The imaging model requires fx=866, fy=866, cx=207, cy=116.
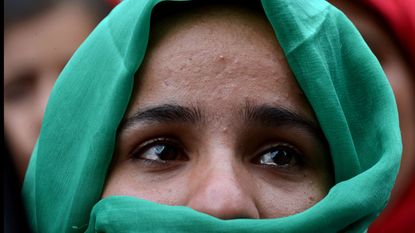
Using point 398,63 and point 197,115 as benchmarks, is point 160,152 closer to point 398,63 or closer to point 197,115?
point 197,115

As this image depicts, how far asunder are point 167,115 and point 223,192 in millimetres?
239

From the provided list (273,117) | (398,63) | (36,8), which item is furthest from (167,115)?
(36,8)

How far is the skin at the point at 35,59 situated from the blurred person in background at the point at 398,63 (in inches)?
38.8

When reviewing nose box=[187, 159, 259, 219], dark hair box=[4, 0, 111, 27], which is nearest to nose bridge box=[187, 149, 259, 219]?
nose box=[187, 159, 259, 219]

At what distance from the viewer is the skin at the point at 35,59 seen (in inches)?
125

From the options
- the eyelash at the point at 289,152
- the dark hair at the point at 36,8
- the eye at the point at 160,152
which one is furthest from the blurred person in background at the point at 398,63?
the eye at the point at 160,152

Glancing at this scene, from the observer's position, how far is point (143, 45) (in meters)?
1.96

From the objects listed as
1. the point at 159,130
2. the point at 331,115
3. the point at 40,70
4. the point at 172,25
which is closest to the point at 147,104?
the point at 159,130

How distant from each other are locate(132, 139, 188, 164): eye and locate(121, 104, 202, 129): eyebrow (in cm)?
6

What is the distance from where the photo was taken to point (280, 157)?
6.51 feet

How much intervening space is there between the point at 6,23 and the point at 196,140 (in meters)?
1.61

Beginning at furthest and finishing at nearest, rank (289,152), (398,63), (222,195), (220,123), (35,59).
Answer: (35,59)
(398,63)
(289,152)
(220,123)
(222,195)

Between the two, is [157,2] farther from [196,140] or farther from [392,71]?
[392,71]

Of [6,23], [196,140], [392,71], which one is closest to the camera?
[196,140]
